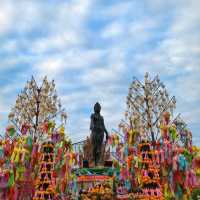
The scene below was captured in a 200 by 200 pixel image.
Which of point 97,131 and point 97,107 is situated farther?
point 97,107

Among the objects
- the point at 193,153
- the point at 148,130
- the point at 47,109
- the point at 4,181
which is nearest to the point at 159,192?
the point at 193,153

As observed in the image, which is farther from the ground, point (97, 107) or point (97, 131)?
point (97, 107)

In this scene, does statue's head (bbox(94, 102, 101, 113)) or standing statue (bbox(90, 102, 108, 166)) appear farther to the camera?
statue's head (bbox(94, 102, 101, 113))

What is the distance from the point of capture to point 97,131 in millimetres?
15062

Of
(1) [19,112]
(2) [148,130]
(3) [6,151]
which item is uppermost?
(1) [19,112]

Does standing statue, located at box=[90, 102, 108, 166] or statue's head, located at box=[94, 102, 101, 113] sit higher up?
statue's head, located at box=[94, 102, 101, 113]

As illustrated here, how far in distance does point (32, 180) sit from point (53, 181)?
3.44 feet

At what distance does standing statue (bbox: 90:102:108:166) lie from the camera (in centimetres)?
1476

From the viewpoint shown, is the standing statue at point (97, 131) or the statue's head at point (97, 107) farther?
the statue's head at point (97, 107)

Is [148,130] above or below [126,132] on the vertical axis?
above

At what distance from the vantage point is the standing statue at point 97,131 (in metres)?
14.8

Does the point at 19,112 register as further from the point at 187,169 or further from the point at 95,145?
the point at 187,169

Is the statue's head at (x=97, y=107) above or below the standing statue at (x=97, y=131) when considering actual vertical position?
above

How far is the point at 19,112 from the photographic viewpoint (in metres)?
22.3
